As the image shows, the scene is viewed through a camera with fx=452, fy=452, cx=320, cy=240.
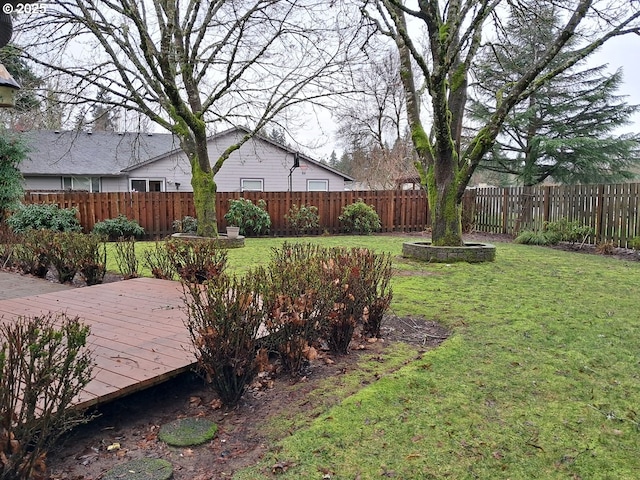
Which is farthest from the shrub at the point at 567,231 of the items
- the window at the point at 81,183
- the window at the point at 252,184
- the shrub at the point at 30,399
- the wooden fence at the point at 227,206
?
the window at the point at 81,183

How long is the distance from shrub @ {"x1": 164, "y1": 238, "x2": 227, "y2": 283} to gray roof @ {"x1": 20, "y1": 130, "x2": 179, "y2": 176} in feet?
47.0

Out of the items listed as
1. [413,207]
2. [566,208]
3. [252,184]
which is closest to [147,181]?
[252,184]

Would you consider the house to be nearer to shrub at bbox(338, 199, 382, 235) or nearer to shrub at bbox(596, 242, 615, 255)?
shrub at bbox(338, 199, 382, 235)

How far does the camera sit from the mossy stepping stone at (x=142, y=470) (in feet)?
6.69

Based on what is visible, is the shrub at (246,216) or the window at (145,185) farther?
the window at (145,185)

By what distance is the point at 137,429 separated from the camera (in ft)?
8.52

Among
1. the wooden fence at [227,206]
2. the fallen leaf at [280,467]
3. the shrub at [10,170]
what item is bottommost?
the fallen leaf at [280,467]

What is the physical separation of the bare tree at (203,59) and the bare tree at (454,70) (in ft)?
6.35

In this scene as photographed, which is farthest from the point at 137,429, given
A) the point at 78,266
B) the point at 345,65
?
the point at 345,65

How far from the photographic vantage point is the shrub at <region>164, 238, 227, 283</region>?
5578mm

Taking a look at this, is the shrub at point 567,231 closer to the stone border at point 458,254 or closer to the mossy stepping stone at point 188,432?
the stone border at point 458,254

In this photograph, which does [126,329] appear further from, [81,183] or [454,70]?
[81,183]

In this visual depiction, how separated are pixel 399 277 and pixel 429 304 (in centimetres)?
169

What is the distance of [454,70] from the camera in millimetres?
9484
